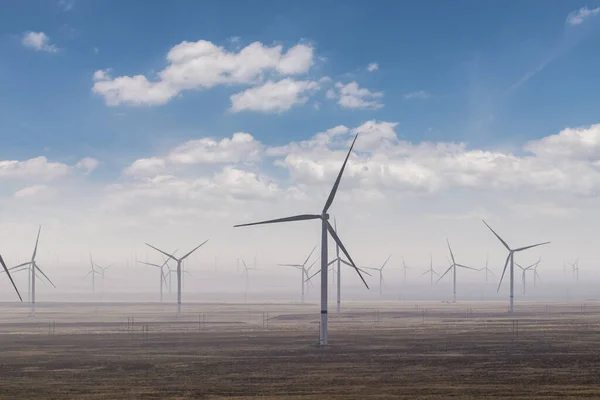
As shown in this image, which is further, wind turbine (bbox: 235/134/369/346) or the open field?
wind turbine (bbox: 235/134/369/346)

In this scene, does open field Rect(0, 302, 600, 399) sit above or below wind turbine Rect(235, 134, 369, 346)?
below

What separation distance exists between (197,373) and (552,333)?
171 ft

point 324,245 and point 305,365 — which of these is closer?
point 305,365

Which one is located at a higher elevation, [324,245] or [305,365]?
[324,245]

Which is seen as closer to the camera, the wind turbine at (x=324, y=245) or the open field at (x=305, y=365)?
the open field at (x=305, y=365)

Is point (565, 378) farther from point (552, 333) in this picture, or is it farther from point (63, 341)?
point (63, 341)

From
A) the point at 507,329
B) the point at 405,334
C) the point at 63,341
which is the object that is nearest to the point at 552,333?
the point at 507,329

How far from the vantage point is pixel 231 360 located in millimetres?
62812

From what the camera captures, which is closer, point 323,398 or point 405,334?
point 323,398

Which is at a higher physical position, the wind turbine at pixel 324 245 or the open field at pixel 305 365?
the wind turbine at pixel 324 245

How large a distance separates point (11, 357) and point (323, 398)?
3786 centimetres

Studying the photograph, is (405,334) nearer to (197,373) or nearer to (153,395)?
(197,373)

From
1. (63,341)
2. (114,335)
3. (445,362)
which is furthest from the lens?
(114,335)

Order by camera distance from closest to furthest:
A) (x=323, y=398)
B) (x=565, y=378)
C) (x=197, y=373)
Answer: (x=323, y=398) → (x=565, y=378) → (x=197, y=373)
